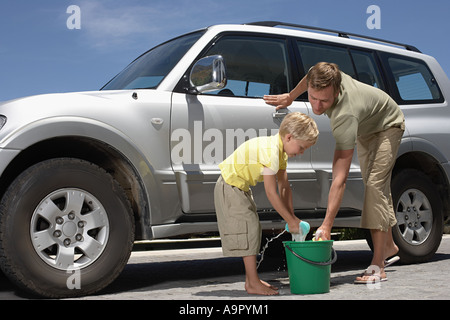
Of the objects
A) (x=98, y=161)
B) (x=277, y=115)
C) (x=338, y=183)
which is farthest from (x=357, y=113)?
(x=98, y=161)

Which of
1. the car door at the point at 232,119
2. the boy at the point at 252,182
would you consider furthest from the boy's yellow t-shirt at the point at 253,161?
the car door at the point at 232,119

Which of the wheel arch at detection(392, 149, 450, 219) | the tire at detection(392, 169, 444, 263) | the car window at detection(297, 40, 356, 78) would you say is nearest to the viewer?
the car window at detection(297, 40, 356, 78)

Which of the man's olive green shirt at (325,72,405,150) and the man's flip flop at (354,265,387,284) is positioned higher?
the man's olive green shirt at (325,72,405,150)

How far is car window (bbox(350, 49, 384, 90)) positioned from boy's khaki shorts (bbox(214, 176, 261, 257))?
225 cm

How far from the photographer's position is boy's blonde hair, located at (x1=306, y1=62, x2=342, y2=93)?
4.05m

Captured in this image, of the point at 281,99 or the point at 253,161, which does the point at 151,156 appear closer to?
the point at 253,161

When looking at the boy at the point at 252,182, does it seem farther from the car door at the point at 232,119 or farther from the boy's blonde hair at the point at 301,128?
the car door at the point at 232,119

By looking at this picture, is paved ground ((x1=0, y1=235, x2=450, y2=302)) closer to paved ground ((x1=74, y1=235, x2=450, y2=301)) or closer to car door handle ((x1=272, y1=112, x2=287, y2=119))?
paved ground ((x1=74, y1=235, x2=450, y2=301))

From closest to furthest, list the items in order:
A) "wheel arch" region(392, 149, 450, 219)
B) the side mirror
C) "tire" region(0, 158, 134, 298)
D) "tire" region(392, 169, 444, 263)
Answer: "tire" region(0, 158, 134, 298) < the side mirror < "tire" region(392, 169, 444, 263) < "wheel arch" region(392, 149, 450, 219)

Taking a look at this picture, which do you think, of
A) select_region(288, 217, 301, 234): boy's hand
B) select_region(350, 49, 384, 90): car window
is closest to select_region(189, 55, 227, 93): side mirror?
select_region(288, 217, 301, 234): boy's hand

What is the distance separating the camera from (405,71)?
20.2ft

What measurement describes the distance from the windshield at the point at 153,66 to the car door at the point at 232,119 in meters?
0.24

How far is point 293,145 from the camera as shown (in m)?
3.86

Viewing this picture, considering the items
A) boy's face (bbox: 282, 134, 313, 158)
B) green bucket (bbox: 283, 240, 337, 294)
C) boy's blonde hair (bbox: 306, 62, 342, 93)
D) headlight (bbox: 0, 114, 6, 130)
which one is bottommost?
green bucket (bbox: 283, 240, 337, 294)
